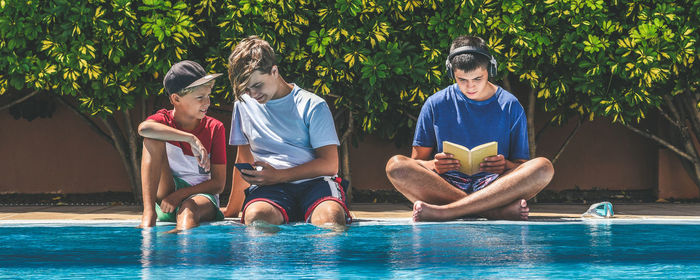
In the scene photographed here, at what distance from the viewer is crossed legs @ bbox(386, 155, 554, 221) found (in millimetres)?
6055

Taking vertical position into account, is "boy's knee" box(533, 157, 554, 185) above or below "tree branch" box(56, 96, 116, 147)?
below

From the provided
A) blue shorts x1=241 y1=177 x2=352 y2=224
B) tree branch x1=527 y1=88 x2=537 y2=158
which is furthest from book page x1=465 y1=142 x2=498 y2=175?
tree branch x1=527 y1=88 x2=537 y2=158

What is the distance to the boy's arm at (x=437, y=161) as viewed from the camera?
19.8 ft

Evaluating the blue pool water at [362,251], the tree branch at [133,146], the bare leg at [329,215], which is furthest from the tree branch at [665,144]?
the tree branch at [133,146]

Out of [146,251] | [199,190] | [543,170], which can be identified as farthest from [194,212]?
[543,170]

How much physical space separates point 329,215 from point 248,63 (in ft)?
3.60

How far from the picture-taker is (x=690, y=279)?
144 inches

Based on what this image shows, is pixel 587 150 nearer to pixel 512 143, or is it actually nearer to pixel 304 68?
pixel 304 68

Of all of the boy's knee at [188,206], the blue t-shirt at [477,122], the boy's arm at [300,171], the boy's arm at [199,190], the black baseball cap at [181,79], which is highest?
the black baseball cap at [181,79]

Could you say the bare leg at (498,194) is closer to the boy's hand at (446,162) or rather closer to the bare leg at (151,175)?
the boy's hand at (446,162)

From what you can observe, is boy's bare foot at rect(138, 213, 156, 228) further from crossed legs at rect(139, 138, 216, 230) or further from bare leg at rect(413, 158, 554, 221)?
bare leg at rect(413, 158, 554, 221)

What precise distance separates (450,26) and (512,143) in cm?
233

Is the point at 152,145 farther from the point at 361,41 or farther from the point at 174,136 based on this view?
the point at 361,41

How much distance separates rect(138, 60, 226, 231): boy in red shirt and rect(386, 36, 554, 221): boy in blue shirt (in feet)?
4.10
